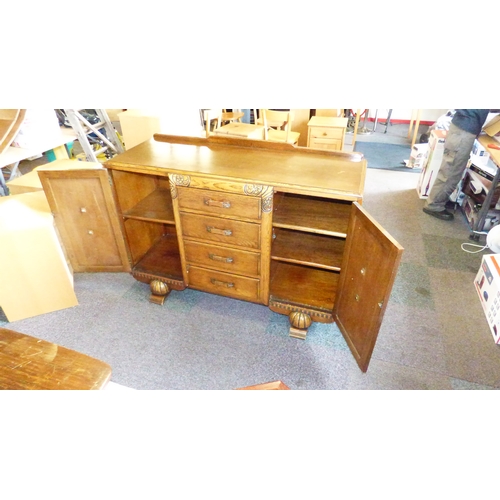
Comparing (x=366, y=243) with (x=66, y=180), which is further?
(x=66, y=180)

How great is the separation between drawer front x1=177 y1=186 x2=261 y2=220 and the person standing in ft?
6.97

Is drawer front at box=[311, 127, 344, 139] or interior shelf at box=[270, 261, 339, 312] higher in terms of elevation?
drawer front at box=[311, 127, 344, 139]

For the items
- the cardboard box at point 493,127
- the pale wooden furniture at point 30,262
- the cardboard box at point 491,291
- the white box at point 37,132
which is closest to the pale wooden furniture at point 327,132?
the cardboard box at point 493,127

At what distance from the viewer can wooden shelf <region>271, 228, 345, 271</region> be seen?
1.59 meters

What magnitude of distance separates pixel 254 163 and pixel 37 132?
5.66 ft

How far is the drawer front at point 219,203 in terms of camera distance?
4.75 feet

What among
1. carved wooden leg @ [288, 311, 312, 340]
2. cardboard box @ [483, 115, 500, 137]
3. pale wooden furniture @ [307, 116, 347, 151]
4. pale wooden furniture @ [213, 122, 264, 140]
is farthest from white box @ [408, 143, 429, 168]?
carved wooden leg @ [288, 311, 312, 340]

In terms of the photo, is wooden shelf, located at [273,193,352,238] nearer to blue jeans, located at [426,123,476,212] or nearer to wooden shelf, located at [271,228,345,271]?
wooden shelf, located at [271,228,345,271]

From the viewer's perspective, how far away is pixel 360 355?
1401 mm
